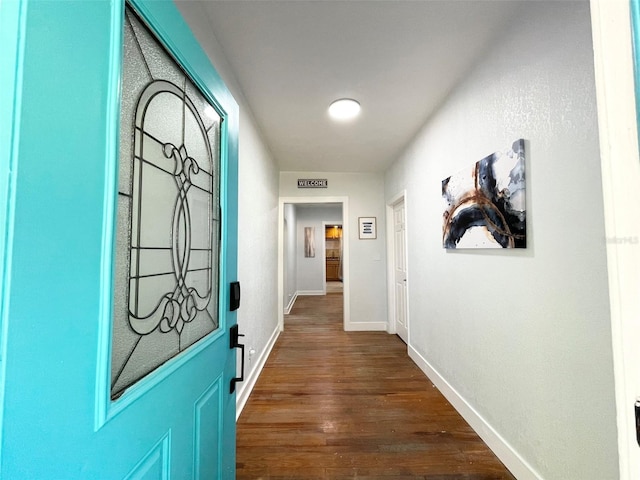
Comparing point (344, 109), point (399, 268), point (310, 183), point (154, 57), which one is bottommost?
point (399, 268)

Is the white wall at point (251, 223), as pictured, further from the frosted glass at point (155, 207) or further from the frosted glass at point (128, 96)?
the frosted glass at point (155, 207)

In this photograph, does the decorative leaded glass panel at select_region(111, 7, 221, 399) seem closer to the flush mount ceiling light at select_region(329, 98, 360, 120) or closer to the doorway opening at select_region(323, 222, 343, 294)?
the flush mount ceiling light at select_region(329, 98, 360, 120)

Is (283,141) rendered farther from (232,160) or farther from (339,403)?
(339,403)

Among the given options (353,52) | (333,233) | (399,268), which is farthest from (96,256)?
(333,233)

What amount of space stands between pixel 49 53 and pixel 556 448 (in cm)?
205

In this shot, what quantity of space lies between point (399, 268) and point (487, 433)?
226cm

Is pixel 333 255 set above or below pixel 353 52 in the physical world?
below

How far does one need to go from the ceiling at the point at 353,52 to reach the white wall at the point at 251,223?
121mm

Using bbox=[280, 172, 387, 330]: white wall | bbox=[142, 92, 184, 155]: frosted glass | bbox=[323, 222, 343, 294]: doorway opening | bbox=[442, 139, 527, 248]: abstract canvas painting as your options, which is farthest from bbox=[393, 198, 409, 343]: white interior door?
bbox=[323, 222, 343, 294]: doorway opening

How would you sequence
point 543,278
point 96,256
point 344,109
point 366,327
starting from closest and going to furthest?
point 96,256
point 543,278
point 344,109
point 366,327

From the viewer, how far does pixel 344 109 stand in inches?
88.5

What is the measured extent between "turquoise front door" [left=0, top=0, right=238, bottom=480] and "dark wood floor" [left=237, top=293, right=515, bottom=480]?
867mm

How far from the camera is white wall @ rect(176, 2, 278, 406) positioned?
156cm

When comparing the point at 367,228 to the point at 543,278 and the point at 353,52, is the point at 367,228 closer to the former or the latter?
the point at 353,52
